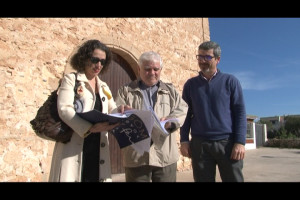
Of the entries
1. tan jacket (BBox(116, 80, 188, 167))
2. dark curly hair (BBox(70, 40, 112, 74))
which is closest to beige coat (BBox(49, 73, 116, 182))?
dark curly hair (BBox(70, 40, 112, 74))

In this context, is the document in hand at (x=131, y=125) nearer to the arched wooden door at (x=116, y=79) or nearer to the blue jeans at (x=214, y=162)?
the blue jeans at (x=214, y=162)

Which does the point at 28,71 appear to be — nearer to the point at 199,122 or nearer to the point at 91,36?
the point at 91,36

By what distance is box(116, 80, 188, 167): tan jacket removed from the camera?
1.98 meters

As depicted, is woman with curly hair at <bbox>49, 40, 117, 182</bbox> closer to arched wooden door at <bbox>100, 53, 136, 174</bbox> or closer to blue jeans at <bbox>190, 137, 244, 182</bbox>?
blue jeans at <bbox>190, 137, 244, 182</bbox>

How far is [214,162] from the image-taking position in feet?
7.42

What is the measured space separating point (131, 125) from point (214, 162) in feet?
2.97

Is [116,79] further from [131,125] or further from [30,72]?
[131,125]

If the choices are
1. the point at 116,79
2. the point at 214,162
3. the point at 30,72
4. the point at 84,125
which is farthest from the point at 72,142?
the point at 116,79

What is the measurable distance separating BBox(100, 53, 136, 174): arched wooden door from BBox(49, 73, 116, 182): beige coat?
3226mm

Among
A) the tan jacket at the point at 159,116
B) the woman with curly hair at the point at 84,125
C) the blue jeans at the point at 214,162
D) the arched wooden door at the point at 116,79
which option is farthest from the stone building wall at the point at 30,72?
the blue jeans at the point at 214,162

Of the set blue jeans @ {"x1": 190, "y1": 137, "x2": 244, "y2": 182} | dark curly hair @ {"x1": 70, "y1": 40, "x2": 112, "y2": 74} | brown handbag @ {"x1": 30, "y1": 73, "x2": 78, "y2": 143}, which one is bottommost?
blue jeans @ {"x1": 190, "y1": 137, "x2": 244, "y2": 182}

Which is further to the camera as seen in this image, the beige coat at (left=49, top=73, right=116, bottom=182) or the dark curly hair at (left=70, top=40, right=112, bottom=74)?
the dark curly hair at (left=70, top=40, right=112, bottom=74)
